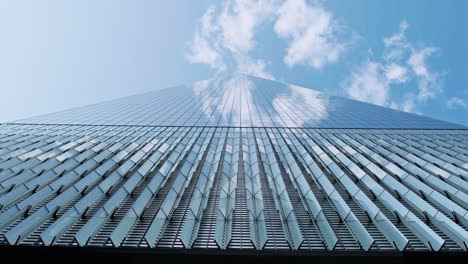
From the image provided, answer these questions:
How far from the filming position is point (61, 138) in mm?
18422

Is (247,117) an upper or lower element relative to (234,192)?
lower

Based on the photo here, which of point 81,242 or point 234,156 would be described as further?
point 234,156

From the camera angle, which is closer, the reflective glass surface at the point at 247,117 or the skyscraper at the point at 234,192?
the skyscraper at the point at 234,192

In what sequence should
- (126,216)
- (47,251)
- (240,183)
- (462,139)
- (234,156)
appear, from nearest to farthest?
(47,251) < (126,216) < (240,183) < (234,156) < (462,139)

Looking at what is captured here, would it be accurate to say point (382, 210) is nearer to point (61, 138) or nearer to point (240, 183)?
point (240, 183)

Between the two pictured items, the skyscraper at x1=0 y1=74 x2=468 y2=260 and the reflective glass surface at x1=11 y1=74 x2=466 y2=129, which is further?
the reflective glass surface at x1=11 y1=74 x2=466 y2=129

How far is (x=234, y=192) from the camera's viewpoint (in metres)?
10.1

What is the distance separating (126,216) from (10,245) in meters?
2.63

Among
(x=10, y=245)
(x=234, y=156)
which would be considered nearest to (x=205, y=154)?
(x=234, y=156)

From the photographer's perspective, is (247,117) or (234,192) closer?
(234,192)

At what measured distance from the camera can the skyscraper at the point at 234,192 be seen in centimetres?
707

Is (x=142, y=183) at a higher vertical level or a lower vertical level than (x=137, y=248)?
lower

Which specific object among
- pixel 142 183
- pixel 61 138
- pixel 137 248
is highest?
pixel 137 248

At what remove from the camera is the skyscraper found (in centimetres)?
707
